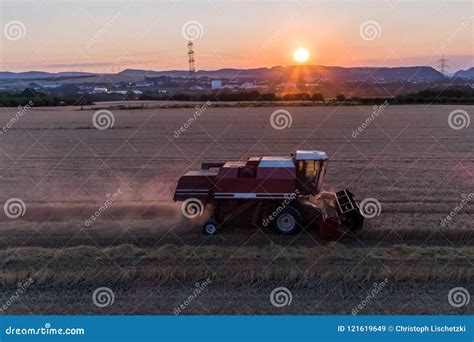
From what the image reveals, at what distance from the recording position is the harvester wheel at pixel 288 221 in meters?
11.7

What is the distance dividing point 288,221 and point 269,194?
0.76 m

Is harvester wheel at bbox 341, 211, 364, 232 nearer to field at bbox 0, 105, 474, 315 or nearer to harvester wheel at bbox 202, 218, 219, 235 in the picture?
field at bbox 0, 105, 474, 315

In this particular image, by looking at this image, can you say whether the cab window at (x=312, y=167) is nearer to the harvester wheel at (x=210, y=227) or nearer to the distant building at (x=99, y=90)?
the harvester wheel at (x=210, y=227)

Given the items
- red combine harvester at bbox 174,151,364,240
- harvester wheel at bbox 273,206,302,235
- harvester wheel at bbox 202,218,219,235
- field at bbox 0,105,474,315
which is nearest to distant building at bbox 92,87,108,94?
field at bbox 0,105,474,315

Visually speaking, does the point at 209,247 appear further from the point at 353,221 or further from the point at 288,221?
the point at 353,221

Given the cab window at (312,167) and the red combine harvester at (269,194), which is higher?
the cab window at (312,167)

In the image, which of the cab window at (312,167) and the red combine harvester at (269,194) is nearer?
the red combine harvester at (269,194)

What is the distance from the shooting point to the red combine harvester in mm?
11711

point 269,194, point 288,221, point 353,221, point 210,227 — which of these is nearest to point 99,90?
point 210,227

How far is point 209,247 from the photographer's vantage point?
35.5ft

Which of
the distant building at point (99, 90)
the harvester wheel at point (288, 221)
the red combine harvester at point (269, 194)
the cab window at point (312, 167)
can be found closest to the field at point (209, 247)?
the harvester wheel at point (288, 221)

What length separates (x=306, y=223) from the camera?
39.2 feet

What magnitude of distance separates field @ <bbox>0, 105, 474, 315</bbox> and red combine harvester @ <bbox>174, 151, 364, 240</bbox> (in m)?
0.37

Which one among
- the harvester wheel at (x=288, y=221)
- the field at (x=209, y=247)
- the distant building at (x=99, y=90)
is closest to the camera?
the field at (x=209, y=247)
